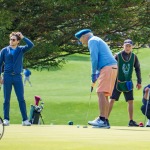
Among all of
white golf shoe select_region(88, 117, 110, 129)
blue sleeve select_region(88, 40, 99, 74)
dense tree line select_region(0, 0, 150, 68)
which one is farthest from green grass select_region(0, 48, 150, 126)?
blue sleeve select_region(88, 40, 99, 74)

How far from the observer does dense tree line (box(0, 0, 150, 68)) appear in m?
20.9

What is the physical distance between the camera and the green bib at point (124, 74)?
53.8 feet

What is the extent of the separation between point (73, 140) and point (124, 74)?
6.30 meters

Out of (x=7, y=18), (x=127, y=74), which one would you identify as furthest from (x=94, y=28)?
(x=127, y=74)

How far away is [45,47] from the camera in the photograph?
21.2m

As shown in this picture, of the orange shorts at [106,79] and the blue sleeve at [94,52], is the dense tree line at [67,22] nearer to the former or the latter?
the orange shorts at [106,79]

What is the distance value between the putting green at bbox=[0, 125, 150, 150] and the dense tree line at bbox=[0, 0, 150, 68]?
8.08 metres

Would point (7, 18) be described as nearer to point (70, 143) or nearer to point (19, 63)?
point (19, 63)

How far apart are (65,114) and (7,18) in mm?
11468

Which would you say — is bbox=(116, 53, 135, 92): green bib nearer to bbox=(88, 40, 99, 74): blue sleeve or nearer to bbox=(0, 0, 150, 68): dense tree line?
bbox=(88, 40, 99, 74): blue sleeve

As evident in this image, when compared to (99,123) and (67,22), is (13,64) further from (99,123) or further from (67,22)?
(67,22)

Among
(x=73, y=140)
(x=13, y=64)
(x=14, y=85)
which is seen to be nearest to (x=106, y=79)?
(x=13, y=64)

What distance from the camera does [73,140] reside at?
34.6 feet

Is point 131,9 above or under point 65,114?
above
